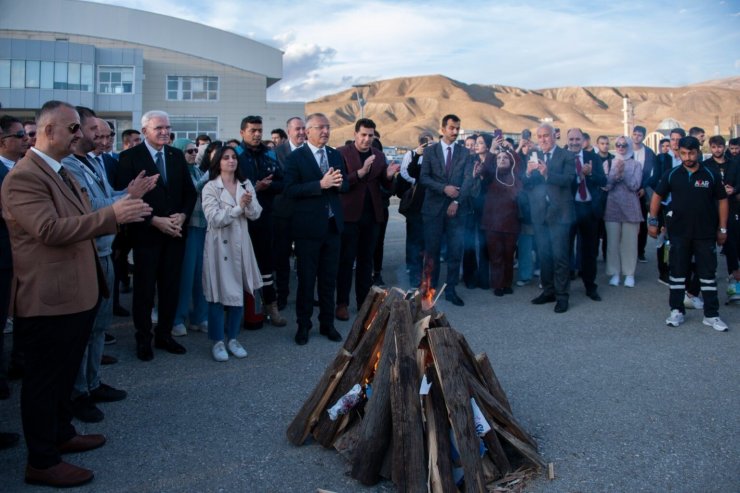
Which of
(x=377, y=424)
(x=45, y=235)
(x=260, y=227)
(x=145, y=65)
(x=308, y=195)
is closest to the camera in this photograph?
(x=45, y=235)

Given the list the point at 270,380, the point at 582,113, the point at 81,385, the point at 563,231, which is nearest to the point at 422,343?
the point at 270,380

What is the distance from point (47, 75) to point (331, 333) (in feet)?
169

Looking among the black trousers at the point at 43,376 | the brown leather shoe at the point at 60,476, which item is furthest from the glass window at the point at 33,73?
the brown leather shoe at the point at 60,476

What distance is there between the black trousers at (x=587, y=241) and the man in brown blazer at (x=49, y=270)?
21.0ft

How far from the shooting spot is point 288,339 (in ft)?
21.2

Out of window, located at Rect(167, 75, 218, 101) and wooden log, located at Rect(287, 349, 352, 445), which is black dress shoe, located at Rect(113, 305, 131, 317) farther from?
window, located at Rect(167, 75, 218, 101)

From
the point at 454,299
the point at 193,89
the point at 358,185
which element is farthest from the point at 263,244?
the point at 193,89

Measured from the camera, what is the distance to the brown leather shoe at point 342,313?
729 cm

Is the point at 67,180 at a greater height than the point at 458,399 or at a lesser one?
greater

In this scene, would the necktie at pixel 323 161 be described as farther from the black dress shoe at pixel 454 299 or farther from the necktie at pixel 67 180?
the necktie at pixel 67 180

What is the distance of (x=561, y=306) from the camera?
7.61m

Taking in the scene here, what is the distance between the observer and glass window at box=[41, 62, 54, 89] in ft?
159

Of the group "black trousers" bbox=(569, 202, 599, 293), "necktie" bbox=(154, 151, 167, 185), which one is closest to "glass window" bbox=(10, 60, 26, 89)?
"necktie" bbox=(154, 151, 167, 185)

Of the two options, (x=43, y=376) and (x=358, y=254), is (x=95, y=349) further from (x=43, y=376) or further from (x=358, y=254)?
(x=358, y=254)
